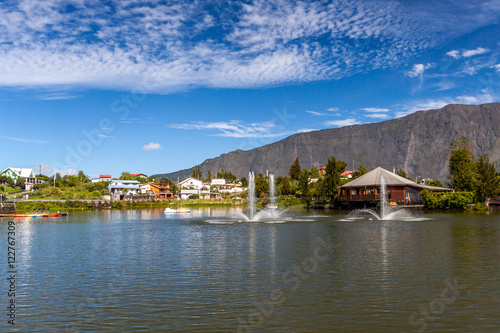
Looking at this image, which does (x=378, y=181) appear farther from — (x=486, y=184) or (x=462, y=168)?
(x=462, y=168)

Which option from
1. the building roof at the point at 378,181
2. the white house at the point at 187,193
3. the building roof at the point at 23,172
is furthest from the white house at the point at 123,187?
→ the building roof at the point at 378,181

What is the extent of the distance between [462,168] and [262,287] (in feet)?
308

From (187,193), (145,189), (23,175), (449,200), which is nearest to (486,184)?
(449,200)

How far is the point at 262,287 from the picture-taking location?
61.8ft

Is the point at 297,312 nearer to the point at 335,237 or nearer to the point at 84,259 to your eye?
the point at 84,259

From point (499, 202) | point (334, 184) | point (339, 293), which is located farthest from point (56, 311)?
point (499, 202)

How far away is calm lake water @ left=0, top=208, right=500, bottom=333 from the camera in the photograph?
46.3 feet

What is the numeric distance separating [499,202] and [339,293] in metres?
107

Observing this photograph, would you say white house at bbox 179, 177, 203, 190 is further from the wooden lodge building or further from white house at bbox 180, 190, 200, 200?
the wooden lodge building

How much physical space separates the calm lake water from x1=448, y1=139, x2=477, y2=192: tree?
66.0 meters

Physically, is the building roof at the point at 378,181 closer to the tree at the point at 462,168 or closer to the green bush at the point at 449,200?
the green bush at the point at 449,200

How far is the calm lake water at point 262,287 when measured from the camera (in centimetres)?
1412

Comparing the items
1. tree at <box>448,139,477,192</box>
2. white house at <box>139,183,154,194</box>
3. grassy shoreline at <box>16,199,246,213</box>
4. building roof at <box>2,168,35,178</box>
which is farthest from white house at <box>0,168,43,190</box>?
tree at <box>448,139,477,192</box>

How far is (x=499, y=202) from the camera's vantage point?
10481 centimetres
